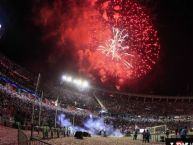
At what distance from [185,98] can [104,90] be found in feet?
73.2

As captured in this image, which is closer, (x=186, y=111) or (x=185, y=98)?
(x=186, y=111)

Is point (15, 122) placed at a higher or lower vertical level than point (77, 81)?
lower

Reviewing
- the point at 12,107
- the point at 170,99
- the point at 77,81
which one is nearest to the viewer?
the point at 12,107

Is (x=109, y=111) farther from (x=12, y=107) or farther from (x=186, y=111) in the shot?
(x=12, y=107)

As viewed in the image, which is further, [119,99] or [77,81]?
[119,99]

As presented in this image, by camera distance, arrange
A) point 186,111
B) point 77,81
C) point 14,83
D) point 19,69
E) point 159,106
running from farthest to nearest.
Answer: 1. point 159,106
2. point 186,111
3. point 77,81
4. point 19,69
5. point 14,83

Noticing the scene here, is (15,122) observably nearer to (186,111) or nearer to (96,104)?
(96,104)

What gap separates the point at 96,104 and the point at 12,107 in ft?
150

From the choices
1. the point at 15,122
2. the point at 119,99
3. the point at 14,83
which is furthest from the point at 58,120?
the point at 119,99

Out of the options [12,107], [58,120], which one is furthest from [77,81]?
[12,107]

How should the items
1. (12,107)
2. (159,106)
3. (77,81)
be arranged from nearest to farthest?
(12,107)
(77,81)
(159,106)

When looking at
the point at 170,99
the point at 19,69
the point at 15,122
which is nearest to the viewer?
the point at 15,122

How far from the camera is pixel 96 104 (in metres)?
90.8

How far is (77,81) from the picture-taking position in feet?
230
